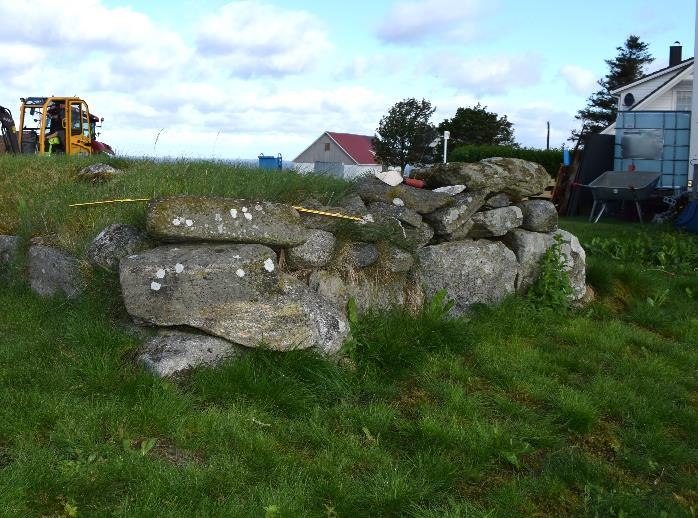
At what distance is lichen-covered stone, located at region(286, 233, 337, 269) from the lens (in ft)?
17.1

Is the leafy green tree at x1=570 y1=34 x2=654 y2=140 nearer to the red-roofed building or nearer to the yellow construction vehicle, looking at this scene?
the red-roofed building

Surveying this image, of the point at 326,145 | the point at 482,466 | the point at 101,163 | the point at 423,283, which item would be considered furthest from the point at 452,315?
the point at 326,145

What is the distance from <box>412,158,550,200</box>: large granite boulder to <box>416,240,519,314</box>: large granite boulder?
60cm

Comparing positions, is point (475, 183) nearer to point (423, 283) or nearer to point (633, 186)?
point (423, 283)

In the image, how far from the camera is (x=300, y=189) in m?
6.27

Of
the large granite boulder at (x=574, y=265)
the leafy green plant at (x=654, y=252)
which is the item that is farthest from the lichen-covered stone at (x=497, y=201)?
the leafy green plant at (x=654, y=252)

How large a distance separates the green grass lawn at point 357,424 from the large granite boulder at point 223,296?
0.18 meters

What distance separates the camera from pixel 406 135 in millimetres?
36188

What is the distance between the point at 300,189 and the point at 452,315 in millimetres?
1794

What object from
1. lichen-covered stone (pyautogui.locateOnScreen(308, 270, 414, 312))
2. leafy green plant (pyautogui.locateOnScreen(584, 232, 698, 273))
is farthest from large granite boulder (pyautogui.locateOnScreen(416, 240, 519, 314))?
leafy green plant (pyautogui.locateOnScreen(584, 232, 698, 273))

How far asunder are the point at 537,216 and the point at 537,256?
1.34ft

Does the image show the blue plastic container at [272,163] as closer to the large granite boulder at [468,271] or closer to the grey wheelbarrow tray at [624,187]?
Answer: the large granite boulder at [468,271]

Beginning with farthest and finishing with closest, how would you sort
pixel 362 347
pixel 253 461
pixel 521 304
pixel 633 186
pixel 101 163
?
pixel 633 186 < pixel 101 163 < pixel 521 304 < pixel 362 347 < pixel 253 461

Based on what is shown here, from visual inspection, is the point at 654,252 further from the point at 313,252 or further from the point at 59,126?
the point at 59,126
